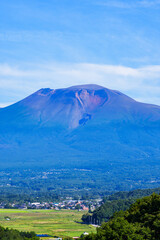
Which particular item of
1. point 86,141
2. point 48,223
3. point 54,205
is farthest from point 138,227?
point 86,141

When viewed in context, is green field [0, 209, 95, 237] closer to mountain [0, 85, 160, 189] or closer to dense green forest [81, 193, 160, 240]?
dense green forest [81, 193, 160, 240]

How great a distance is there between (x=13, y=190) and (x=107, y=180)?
28.3 meters

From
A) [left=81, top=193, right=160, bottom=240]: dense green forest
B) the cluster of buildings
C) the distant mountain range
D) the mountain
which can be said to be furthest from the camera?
the distant mountain range

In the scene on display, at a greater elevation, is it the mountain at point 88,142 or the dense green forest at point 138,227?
the mountain at point 88,142

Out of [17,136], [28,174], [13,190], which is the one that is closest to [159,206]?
[13,190]

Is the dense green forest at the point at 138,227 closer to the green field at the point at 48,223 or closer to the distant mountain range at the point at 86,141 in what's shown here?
the green field at the point at 48,223

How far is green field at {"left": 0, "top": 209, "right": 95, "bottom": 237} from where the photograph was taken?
47.7 m

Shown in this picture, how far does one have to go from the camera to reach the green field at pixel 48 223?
4772 cm

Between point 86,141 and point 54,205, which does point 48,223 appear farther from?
point 86,141

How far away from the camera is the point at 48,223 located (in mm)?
54781

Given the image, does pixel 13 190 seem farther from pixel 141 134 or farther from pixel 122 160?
pixel 141 134

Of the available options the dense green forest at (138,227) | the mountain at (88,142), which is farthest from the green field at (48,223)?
the mountain at (88,142)

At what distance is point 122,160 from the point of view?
151 m

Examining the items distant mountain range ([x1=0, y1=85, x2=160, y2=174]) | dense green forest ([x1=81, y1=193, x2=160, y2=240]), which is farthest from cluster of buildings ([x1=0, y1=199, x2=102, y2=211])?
distant mountain range ([x1=0, y1=85, x2=160, y2=174])
